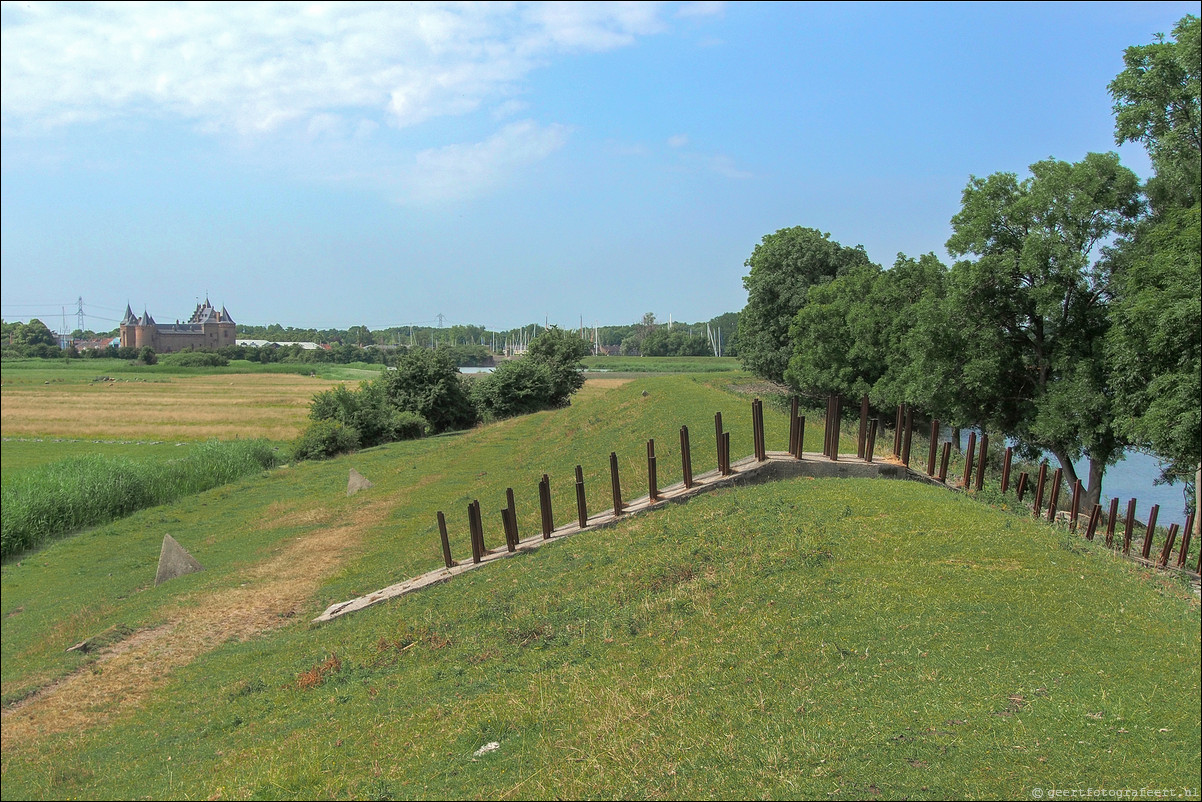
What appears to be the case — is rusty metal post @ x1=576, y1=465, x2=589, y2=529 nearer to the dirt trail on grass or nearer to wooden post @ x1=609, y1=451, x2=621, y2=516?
wooden post @ x1=609, y1=451, x2=621, y2=516

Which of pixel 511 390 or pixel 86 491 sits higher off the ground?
pixel 86 491

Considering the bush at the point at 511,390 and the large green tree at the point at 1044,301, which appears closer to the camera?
the large green tree at the point at 1044,301

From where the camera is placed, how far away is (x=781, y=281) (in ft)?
162

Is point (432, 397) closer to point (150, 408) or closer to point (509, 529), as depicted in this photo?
point (509, 529)

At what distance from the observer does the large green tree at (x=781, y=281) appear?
48344 millimetres

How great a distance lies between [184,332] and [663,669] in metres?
5.84

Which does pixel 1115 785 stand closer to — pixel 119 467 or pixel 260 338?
pixel 119 467

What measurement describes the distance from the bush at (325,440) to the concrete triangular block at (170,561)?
30276 mm

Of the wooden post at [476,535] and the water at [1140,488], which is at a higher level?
the wooden post at [476,535]

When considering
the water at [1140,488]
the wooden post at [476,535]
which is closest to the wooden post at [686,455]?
the wooden post at [476,535]

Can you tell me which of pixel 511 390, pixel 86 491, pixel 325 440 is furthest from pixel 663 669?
pixel 511 390

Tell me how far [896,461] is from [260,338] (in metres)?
12.9

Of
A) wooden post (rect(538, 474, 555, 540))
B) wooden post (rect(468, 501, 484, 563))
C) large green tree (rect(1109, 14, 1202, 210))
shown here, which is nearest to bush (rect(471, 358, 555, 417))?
wooden post (rect(538, 474, 555, 540))

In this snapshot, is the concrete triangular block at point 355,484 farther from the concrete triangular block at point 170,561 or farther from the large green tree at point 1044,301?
the large green tree at point 1044,301
